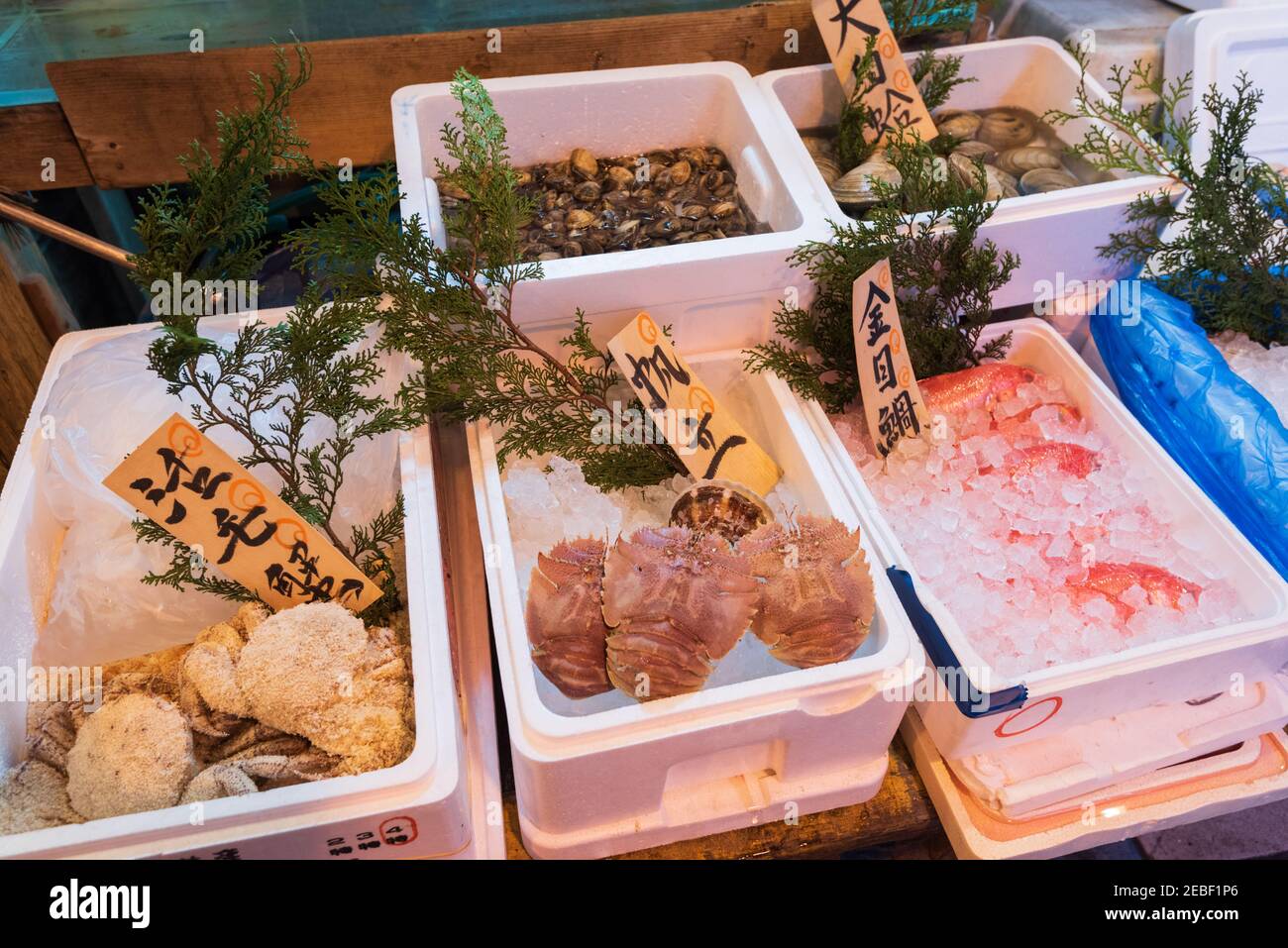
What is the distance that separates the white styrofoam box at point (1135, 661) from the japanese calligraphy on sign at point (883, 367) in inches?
4.7

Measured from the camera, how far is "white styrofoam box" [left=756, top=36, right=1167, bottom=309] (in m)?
1.94

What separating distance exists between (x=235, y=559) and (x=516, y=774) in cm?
58

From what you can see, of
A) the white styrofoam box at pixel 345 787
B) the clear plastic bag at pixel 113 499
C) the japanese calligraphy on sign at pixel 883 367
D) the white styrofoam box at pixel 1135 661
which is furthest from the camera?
the japanese calligraphy on sign at pixel 883 367

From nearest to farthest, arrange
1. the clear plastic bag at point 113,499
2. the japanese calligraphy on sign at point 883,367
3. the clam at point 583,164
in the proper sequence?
the clear plastic bag at point 113,499 < the japanese calligraphy on sign at point 883,367 < the clam at point 583,164

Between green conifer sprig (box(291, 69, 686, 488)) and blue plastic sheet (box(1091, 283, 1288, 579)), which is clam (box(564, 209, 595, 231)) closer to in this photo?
green conifer sprig (box(291, 69, 686, 488))

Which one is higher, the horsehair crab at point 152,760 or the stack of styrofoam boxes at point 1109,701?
the horsehair crab at point 152,760

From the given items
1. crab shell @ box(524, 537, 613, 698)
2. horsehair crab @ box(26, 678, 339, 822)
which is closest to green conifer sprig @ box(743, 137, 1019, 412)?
crab shell @ box(524, 537, 613, 698)

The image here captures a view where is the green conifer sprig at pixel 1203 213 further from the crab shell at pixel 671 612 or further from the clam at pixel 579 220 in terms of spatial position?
the crab shell at pixel 671 612

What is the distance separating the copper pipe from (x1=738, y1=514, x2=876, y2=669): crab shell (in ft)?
4.54

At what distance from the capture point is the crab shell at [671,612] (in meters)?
1.30

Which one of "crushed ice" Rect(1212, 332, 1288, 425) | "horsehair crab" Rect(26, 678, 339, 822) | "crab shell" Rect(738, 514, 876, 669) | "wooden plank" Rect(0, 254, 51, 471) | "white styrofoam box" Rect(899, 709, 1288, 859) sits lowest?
"white styrofoam box" Rect(899, 709, 1288, 859)

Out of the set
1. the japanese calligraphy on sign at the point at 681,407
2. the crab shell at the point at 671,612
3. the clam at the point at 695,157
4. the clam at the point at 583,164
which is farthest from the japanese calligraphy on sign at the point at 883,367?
the clam at the point at 583,164
